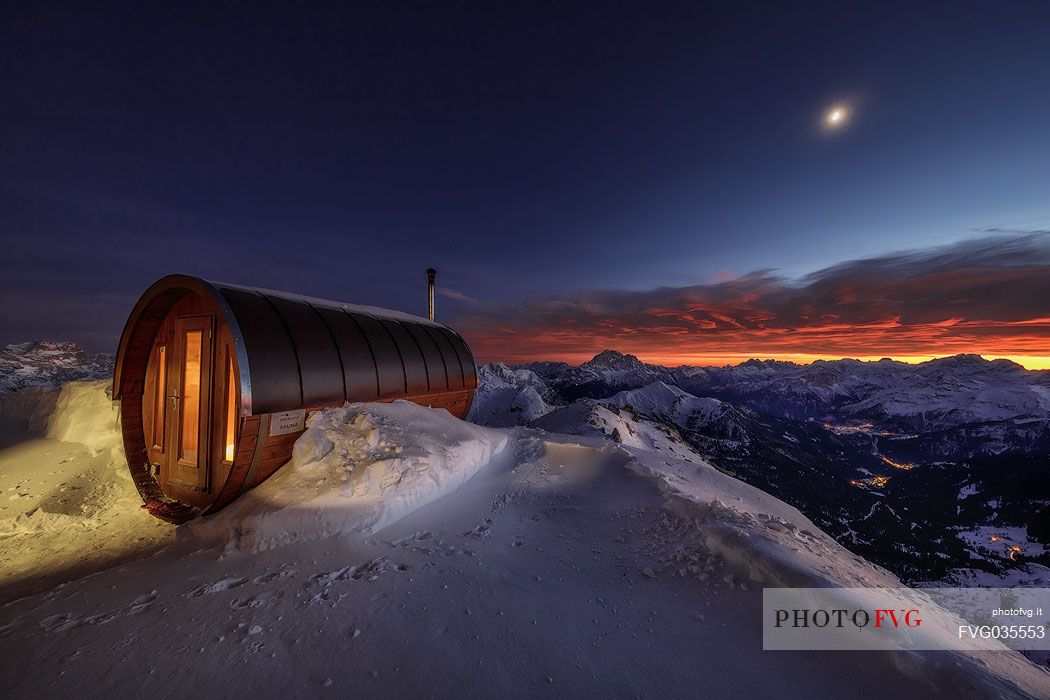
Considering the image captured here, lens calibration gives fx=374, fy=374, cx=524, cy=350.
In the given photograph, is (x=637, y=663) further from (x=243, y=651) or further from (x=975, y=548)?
(x=975, y=548)

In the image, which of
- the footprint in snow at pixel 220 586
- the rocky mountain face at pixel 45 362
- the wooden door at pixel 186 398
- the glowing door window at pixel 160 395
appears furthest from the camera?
the rocky mountain face at pixel 45 362

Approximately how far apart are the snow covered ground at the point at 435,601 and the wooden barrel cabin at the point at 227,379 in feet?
2.20

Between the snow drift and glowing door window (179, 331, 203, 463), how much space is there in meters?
2.44

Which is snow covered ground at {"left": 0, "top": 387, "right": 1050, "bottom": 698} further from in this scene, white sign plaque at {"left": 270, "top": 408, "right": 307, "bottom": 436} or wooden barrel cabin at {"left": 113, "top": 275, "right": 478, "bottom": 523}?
wooden barrel cabin at {"left": 113, "top": 275, "right": 478, "bottom": 523}

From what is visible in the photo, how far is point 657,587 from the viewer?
510 centimetres

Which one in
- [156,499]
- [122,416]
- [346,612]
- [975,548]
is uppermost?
[122,416]

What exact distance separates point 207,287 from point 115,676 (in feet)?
21.5

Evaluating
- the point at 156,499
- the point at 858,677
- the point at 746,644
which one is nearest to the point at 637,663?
the point at 746,644

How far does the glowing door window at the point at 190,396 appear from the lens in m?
8.71

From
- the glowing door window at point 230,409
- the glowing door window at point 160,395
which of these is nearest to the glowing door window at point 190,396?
the glowing door window at point 160,395

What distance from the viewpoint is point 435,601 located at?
4.48 m

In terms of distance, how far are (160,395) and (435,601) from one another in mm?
9504

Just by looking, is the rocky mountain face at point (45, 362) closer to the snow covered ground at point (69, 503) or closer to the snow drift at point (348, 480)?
the snow covered ground at point (69, 503)

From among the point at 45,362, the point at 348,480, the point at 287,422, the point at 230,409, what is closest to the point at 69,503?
the point at 230,409
